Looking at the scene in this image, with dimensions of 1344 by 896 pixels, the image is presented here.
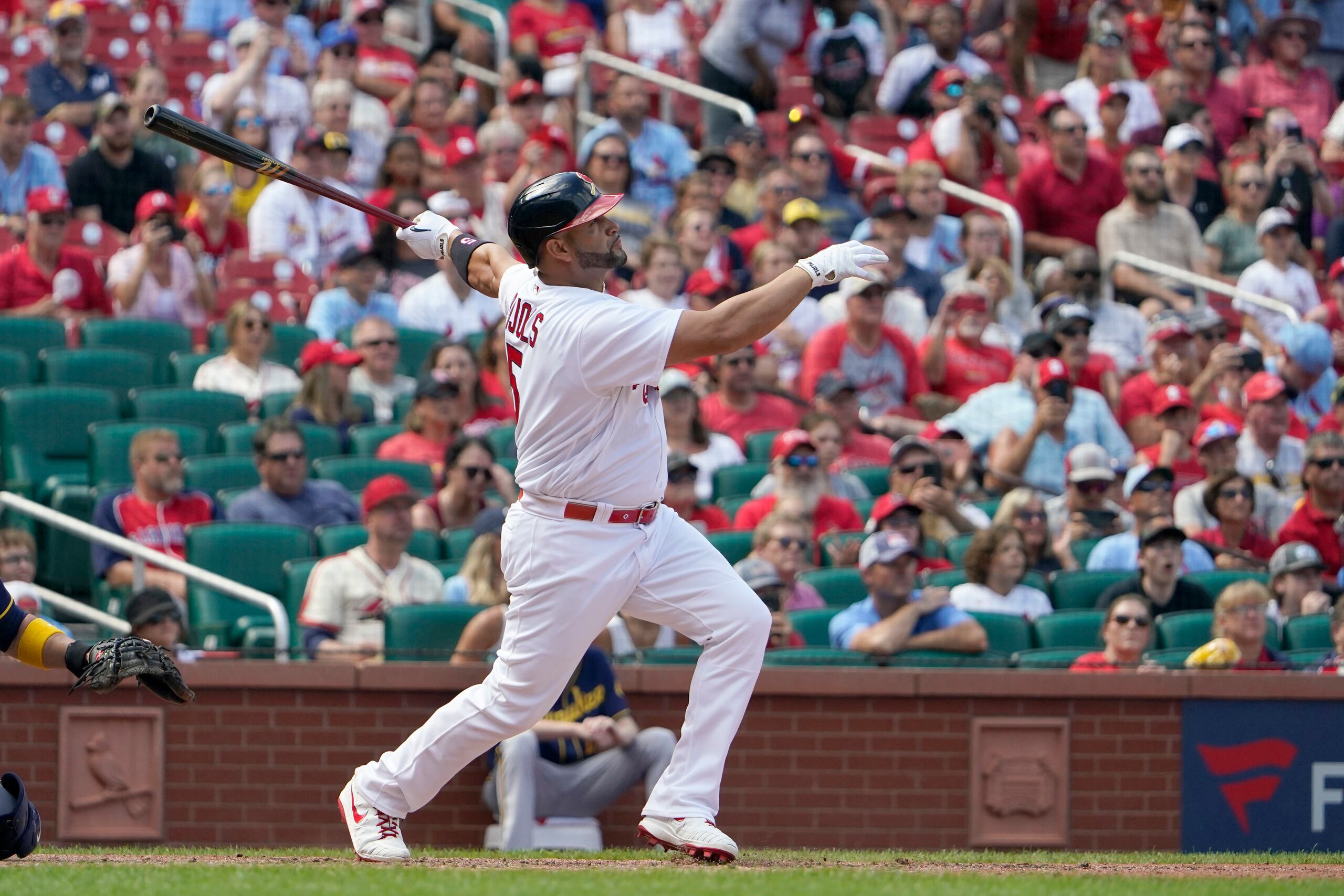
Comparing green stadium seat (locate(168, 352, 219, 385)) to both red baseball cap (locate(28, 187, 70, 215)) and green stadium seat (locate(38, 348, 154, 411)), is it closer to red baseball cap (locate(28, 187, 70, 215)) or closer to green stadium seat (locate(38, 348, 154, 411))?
green stadium seat (locate(38, 348, 154, 411))

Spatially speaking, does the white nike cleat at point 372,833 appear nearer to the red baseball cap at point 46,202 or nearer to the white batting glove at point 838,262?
the white batting glove at point 838,262

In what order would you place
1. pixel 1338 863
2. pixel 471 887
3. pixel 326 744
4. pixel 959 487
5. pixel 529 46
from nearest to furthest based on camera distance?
pixel 471 887
pixel 1338 863
pixel 326 744
pixel 959 487
pixel 529 46

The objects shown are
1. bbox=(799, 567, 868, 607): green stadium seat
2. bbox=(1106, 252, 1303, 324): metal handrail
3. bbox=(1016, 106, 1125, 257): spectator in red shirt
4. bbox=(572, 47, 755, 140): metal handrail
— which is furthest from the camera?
bbox=(572, 47, 755, 140): metal handrail

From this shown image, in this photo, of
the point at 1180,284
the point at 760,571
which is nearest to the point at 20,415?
the point at 760,571

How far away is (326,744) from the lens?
7.52 m

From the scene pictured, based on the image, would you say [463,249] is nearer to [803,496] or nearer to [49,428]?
[803,496]

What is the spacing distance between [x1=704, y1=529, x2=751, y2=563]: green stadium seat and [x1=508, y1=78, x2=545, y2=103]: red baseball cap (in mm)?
5011

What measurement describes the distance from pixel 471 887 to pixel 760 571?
3530 mm

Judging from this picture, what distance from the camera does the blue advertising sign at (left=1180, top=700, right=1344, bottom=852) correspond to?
7.56 metres

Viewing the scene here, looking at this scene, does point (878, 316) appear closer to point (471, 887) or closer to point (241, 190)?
point (241, 190)

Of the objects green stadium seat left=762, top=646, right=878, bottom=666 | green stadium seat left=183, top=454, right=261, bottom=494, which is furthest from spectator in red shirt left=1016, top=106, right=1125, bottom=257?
green stadium seat left=762, top=646, right=878, bottom=666

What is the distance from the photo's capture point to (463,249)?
19.7 ft

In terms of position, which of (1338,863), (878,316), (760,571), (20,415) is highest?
(878,316)

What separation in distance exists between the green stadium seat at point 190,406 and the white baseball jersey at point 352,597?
1941mm
